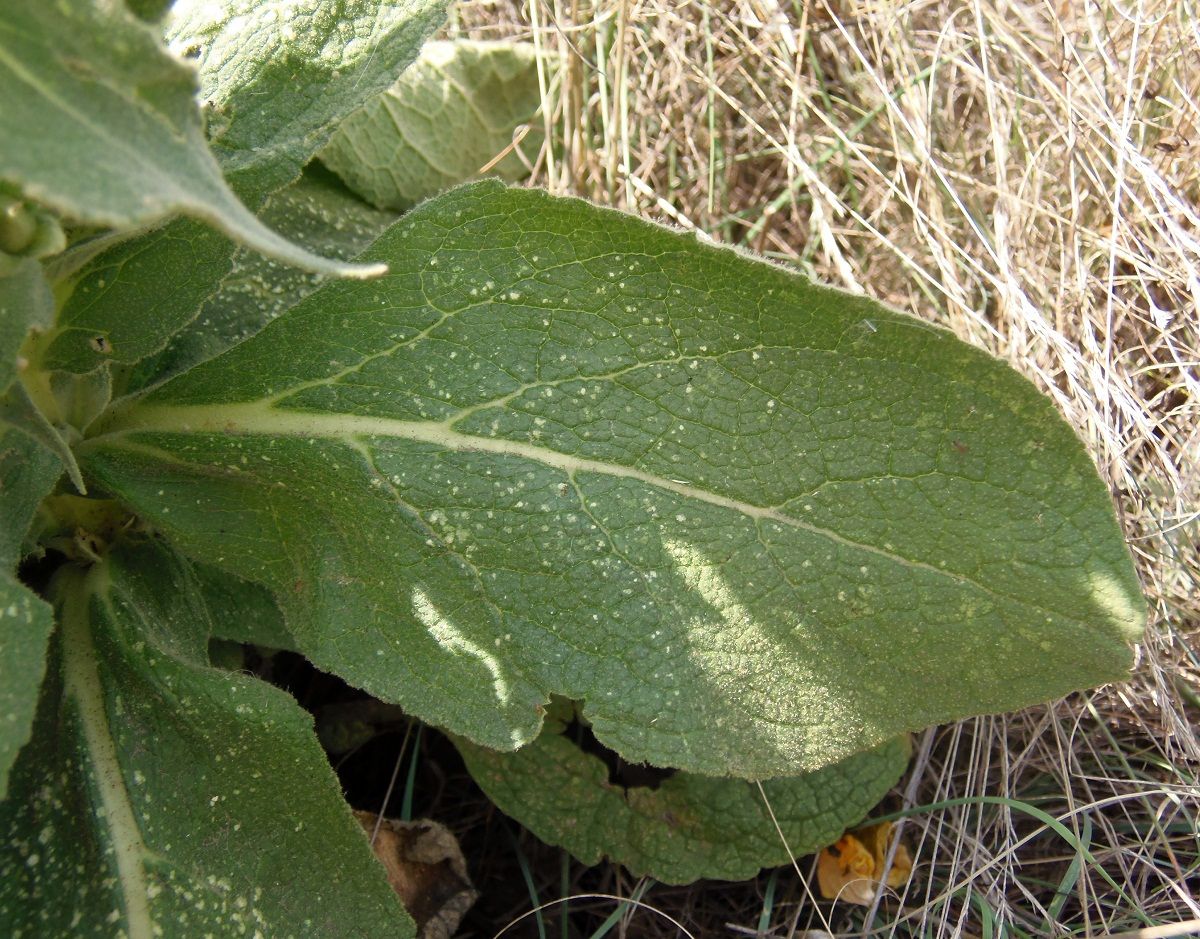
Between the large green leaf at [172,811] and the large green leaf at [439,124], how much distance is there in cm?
121

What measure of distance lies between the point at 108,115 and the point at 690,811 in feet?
5.27

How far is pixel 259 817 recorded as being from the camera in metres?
1.72

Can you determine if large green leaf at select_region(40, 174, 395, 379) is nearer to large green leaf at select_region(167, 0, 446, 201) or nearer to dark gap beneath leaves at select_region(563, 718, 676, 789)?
large green leaf at select_region(167, 0, 446, 201)

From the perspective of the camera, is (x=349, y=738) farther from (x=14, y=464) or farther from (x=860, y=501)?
(x=860, y=501)

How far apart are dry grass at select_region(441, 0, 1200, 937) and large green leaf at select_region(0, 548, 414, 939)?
70 centimetres

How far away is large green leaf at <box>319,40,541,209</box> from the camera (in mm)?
2541

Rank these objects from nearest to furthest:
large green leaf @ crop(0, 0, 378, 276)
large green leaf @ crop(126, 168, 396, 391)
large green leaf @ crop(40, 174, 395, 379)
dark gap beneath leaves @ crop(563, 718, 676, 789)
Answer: large green leaf @ crop(0, 0, 378, 276) < large green leaf @ crop(40, 174, 395, 379) < large green leaf @ crop(126, 168, 396, 391) < dark gap beneath leaves @ crop(563, 718, 676, 789)

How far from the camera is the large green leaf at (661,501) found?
1674mm

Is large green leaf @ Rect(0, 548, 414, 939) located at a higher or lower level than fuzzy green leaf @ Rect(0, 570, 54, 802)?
lower

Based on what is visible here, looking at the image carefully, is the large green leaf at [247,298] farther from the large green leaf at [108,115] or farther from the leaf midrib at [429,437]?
the large green leaf at [108,115]

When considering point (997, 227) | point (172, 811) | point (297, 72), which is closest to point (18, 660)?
point (172, 811)

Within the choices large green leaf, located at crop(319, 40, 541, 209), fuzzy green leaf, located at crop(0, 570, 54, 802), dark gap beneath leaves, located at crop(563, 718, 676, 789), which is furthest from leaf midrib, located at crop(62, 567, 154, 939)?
large green leaf, located at crop(319, 40, 541, 209)

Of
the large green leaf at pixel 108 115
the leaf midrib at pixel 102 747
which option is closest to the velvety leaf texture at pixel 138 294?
the leaf midrib at pixel 102 747

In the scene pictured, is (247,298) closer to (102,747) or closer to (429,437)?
(429,437)
